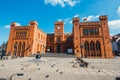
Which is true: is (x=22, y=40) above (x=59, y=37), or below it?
below

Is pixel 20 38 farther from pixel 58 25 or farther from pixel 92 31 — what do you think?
pixel 92 31

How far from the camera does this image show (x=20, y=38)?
34750mm

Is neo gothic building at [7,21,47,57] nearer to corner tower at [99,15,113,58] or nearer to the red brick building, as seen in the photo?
the red brick building

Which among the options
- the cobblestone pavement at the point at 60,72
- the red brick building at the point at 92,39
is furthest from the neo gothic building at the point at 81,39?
the cobblestone pavement at the point at 60,72

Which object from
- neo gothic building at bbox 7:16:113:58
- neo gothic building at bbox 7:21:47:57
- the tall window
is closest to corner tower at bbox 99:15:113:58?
neo gothic building at bbox 7:16:113:58

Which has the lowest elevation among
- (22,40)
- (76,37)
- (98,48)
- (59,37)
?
(98,48)

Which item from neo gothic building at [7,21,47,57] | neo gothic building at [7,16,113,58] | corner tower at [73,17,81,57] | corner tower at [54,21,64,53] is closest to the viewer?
neo gothic building at [7,16,113,58]

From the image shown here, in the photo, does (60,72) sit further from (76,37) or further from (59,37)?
(59,37)

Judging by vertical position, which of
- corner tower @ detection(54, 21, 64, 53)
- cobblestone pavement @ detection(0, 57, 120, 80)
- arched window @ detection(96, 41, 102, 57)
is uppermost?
corner tower @ detection(54, 21, 64, 53)

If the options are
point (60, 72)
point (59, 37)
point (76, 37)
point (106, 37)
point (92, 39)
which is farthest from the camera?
point (59, 37)

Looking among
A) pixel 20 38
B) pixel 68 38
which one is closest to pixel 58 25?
pixel 68 38

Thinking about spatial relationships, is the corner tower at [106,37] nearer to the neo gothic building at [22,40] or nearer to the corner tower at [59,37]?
the corner tower at [59,37]

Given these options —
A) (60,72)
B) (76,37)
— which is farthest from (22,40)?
(60,72)

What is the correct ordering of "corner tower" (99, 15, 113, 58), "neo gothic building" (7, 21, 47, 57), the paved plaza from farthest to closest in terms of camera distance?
"neo gothic building" (7, 21, 47, 57), "corner tower" (99, 15, 113, 58), the paved plaza
